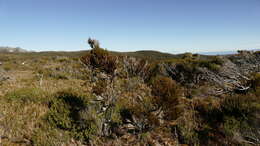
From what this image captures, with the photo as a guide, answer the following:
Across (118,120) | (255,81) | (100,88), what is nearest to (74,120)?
(100,88)

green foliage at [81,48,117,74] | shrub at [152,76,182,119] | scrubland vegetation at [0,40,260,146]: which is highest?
green foliage at [81,48,117,74]

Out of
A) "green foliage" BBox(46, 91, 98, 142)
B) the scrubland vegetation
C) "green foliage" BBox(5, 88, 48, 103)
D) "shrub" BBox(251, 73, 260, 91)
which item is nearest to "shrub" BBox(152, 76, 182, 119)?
the scrubland vegetation

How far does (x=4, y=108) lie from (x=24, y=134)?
5.68 ft

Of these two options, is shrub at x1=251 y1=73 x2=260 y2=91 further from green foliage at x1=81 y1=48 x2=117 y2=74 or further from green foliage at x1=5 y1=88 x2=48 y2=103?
green foliage at x1=5 y1=88 x2=48 y2=103

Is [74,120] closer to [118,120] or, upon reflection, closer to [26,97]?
[118,120]

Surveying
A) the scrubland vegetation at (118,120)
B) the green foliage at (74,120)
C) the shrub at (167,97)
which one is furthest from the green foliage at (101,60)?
the shrub at (167,97)

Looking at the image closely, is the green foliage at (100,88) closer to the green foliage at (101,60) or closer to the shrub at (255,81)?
the green foliage at (101,60)

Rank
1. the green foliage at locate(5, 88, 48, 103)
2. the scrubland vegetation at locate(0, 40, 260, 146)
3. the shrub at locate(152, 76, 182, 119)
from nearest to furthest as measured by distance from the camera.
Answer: the scrubland vegetation at locate(0, 40, 260, 146)
the shrub at locate(152, 76, 182, 119)
the green foliage at locate(5, 88, 48, 103)

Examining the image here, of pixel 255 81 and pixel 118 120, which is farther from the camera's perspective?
pixel 255 81

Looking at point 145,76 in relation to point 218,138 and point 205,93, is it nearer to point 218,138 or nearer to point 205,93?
point 205,93

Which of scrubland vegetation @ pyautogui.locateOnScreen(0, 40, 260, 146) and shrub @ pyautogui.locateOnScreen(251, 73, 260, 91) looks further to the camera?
shrub @ pyautogui.locateOnScreen(251, 73, 260, 91)

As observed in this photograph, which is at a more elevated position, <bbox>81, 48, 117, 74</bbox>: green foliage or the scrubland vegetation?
<bbox>81, 48, 117, 74</bbox>: green foliage

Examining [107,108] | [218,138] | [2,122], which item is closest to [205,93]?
[218,138]

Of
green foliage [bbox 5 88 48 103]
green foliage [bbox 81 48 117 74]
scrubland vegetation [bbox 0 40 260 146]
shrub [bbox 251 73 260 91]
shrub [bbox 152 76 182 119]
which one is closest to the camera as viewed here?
scrubland vegetation [bbox 0 40 260 146]
